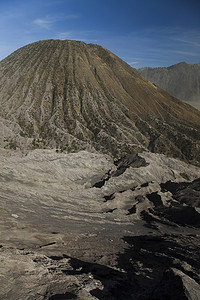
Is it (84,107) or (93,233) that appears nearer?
(93,233)

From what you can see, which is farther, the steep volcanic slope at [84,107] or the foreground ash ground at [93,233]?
the steep volcanic slope at [84,107]

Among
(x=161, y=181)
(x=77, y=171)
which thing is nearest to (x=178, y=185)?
(x=161, y=181)

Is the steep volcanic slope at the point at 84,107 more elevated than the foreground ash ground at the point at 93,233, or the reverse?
the steep volcanic slope at the point at 84,107

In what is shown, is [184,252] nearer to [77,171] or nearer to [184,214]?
[184,214]

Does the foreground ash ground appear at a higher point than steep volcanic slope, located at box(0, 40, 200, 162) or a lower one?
lower

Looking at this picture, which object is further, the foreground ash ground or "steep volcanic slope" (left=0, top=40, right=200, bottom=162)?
"steep volcanic slope" (left=0, top=40, right=200, bottom=162)
